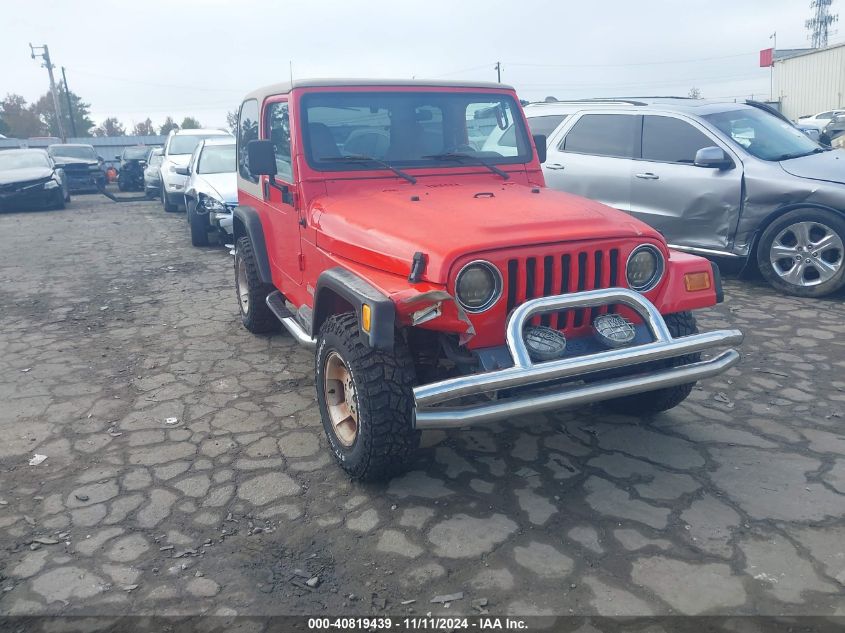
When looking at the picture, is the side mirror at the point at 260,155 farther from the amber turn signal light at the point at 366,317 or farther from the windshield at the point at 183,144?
the windshield at the point at 183,144

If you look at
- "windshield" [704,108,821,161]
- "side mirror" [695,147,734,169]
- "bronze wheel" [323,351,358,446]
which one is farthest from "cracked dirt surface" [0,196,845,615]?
"windshield" [704,108,821,161]

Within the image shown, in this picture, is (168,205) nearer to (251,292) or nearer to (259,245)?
(251,292)

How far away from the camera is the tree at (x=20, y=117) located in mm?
Answer: 74812

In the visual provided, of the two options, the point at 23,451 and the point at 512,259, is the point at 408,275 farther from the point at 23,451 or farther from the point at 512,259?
the point at 23,451

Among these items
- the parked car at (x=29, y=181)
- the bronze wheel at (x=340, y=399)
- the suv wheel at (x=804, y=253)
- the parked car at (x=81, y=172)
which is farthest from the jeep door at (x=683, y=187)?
the parked car at (x=81, y=172)

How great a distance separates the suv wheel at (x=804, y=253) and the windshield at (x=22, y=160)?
15954 millimetres

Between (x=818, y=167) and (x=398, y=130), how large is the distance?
4.42 meters

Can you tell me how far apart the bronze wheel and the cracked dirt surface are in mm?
236

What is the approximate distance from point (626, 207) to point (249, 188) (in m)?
3.96

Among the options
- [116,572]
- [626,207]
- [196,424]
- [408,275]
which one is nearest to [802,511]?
[408,275]

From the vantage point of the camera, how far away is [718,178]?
663cm

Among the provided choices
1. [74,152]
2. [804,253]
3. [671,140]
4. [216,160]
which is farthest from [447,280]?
[74,152]

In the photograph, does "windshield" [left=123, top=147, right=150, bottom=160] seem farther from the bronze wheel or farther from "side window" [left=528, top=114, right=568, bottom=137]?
the bronze wheel

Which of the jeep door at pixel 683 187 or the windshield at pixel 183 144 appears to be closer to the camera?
the jeep door at pixel 683 187
